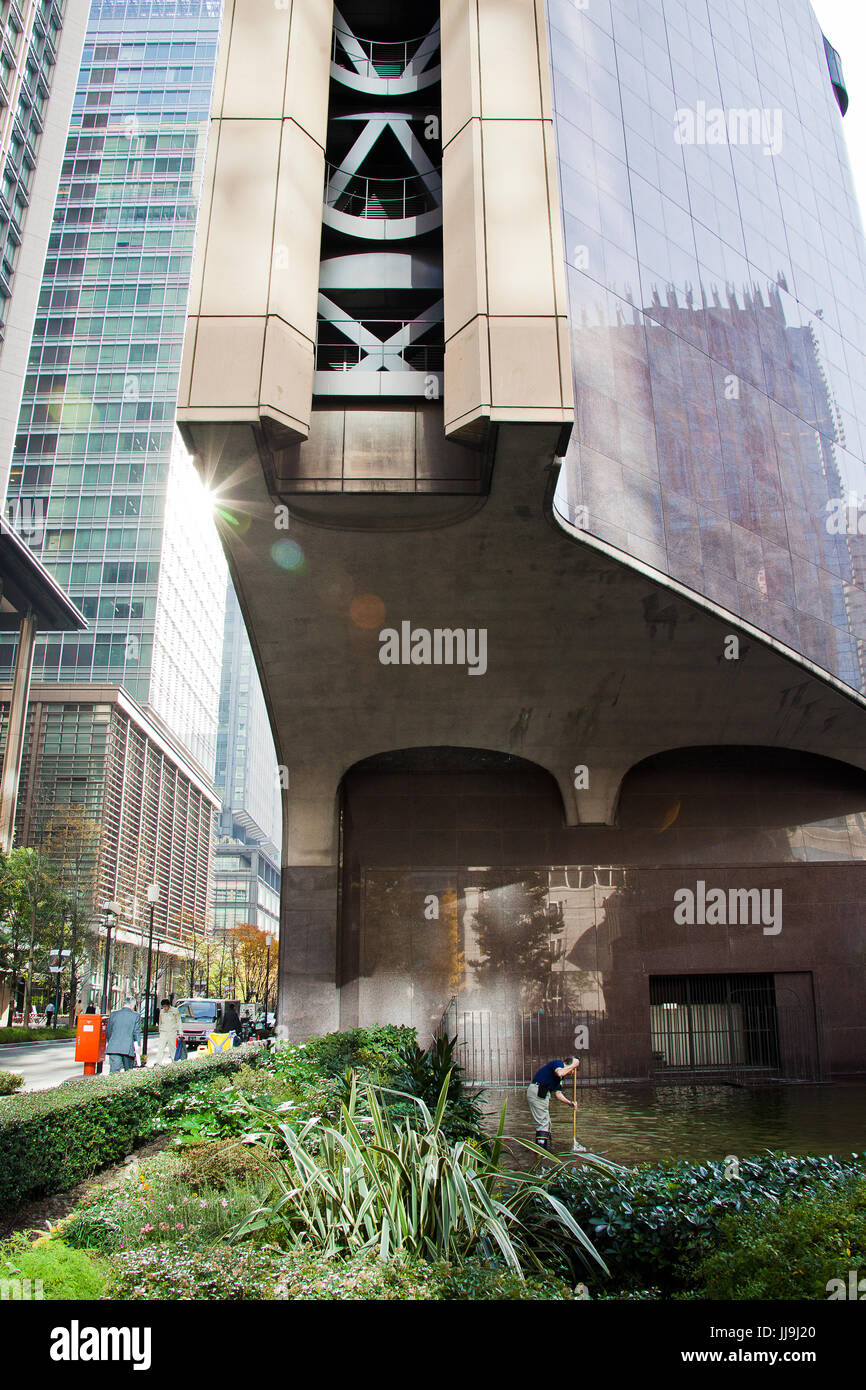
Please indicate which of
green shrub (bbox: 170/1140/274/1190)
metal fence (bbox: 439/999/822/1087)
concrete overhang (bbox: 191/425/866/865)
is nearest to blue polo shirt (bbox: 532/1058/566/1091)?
green shrub (bbox: 170/1140/274/1190)

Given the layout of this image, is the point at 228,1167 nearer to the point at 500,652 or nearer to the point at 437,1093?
the point at 437,1093

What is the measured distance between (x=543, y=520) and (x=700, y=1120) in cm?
1030

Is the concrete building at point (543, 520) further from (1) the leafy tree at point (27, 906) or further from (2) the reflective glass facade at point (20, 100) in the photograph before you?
(2) the reflective glass facade at point (20, 100)

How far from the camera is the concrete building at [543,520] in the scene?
49.3 feet

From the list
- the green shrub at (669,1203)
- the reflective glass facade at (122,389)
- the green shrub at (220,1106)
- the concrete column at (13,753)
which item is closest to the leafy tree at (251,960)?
the reflective glass facade at (122,389)

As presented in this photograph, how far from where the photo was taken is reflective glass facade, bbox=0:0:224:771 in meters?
84.8

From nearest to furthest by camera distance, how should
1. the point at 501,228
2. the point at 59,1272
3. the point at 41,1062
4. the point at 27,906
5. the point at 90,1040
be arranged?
the point at 59,1272 → the point at 501,228 → the point at 90,1040 → the point at 41,1062 → the point at 27,906

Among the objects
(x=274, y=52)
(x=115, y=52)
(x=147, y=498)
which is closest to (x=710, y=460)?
(x=274, y=52)

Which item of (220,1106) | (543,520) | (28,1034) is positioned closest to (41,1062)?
(28,1034)

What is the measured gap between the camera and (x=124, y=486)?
86.9 metres

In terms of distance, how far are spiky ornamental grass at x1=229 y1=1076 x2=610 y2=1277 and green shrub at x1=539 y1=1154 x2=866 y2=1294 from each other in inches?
6.5

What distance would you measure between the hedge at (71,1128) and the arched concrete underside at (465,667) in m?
9.35
